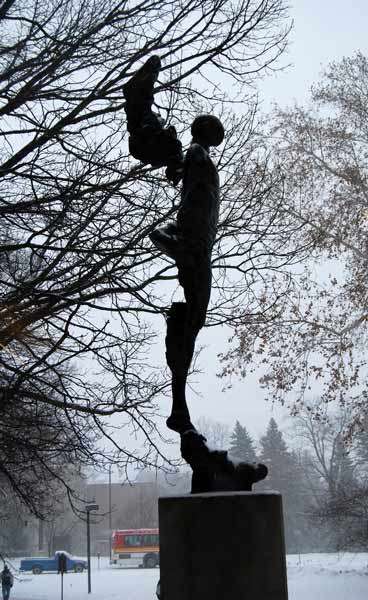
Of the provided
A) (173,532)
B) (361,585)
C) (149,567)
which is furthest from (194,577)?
(149,567)

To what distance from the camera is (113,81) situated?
286 inches

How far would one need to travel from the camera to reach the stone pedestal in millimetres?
2996

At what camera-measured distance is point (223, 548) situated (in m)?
3.02

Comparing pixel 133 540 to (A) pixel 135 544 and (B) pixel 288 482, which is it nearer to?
(A) pixel 135 544

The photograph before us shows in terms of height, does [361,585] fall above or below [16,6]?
below

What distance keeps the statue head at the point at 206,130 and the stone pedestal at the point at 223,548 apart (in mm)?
2045

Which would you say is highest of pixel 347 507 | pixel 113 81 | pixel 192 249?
pixel 113 81

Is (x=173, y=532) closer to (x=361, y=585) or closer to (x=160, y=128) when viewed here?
(x=160, y=128)

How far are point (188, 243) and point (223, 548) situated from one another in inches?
63.2

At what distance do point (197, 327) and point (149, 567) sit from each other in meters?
29.8

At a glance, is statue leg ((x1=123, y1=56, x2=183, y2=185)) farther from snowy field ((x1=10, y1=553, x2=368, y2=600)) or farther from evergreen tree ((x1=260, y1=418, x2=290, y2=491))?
evergreen tree ((x1=260, y1=418, x2=290, y2=491))

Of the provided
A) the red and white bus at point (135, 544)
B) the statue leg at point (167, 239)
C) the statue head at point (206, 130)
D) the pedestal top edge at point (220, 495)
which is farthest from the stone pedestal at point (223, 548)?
the red and white bus at point (135, 544)

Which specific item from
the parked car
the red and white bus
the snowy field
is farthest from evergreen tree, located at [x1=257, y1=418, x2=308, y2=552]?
the snowy field

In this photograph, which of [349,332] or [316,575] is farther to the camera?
[316,575]
